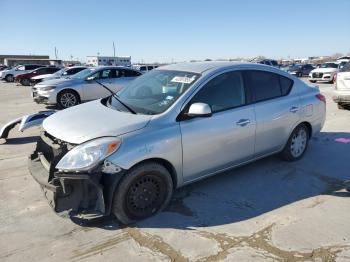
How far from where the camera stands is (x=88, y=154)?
3285mm

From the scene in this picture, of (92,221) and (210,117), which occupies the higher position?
(210,117)

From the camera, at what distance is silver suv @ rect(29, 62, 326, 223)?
3.33 meters

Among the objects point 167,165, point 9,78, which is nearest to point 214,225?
point 167,165

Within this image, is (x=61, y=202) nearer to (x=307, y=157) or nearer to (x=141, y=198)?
(x=141, y=198)

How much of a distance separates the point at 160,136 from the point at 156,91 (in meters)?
0.96

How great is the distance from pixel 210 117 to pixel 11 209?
2.62 metres

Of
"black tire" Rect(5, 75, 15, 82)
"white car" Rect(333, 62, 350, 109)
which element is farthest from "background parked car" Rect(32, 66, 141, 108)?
"black tire" Rect(5, 75, 15, 82)

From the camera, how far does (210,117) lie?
403 centimetres

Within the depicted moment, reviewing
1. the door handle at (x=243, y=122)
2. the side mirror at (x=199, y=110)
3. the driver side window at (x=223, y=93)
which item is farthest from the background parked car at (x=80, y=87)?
the side mirror at (x=199, y=110)

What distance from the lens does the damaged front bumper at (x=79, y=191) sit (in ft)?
10.6

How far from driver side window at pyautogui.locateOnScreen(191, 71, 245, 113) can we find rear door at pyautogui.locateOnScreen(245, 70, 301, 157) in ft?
0.75

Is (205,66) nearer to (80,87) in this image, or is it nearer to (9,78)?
(80,87)

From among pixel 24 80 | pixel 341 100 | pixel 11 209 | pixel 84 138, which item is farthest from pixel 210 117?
pixel 24 80

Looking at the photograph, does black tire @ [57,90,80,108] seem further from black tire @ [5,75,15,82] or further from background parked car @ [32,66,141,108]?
black tire @ [5,75,15,82]
